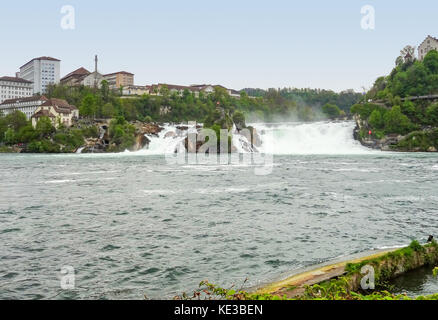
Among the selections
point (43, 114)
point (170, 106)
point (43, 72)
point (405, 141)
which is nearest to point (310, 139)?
point (405, 141)

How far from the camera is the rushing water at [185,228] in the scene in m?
9.90

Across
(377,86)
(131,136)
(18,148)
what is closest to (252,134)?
(131,136)

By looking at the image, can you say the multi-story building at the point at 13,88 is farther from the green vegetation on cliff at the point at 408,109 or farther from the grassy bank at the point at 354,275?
the grassy bank at the point at 354,275

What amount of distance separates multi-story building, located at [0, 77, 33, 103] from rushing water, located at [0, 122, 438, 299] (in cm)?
14422

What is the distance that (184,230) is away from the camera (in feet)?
47.6

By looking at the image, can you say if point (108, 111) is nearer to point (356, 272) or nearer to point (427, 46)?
point (427, 46)

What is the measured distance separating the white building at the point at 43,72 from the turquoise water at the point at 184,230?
147 metres

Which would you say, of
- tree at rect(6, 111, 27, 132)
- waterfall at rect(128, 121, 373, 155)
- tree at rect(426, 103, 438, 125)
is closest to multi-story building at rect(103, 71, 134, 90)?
tree at rect(6, 111, 27, 132)

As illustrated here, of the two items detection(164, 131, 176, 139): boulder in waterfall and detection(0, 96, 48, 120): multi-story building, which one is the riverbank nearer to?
detection(164, 131, 176, 139): boulder in waterfall

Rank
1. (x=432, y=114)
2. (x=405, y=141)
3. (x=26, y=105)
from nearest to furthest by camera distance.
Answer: (x=405, y=141), (x=432, y=114), (x=26, y=105)

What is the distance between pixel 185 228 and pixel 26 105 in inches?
4790

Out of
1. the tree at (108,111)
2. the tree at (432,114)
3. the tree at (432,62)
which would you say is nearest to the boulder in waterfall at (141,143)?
the tree at (108,111)
